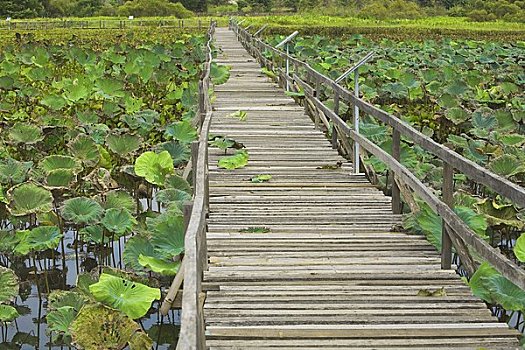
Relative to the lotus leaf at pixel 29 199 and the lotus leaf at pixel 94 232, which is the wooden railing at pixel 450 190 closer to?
the lotus leaf at pixel 94 232

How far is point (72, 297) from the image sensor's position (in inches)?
155

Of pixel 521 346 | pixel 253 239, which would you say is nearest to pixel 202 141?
pixel 253 239

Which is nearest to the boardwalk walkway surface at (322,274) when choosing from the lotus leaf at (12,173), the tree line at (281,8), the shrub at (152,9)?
the lotus leaf at (12,173)

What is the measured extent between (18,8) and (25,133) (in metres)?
43.4

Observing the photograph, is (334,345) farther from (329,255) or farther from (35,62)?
(35,62)

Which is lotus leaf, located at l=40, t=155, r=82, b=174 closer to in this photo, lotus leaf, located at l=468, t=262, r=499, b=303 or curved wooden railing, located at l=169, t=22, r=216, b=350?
curved wooden railing, located at l=169, t=22, r=216, b=350

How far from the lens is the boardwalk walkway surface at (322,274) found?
11.6ft

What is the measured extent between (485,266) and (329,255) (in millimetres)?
1063

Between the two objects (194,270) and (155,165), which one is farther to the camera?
(155,165)

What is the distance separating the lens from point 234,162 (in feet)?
21.9

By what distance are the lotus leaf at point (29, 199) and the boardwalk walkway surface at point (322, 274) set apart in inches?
46.1

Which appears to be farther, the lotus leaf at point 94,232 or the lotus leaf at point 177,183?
the lotus leaf at point 177,183

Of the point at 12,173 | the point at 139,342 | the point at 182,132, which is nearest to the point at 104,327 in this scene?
the point at 139,342

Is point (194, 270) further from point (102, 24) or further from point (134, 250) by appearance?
point (102, 24)
